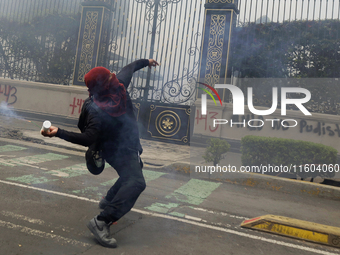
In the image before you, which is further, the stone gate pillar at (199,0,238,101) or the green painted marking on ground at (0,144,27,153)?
the stone gate pillar at (199,0,238,101)

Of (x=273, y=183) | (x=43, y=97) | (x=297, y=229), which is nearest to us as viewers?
(x=297, y=229)

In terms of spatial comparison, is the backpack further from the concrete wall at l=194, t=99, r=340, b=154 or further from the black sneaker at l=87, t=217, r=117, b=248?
the concrete wall at l=194, t=99, r=340, b=154

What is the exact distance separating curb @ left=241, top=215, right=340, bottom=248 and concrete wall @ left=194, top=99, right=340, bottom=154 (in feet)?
20.2

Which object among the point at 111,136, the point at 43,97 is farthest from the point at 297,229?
the point at 43,97

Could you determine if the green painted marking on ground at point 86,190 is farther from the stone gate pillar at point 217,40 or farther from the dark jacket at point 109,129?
the stone gate pillar at point 217,40

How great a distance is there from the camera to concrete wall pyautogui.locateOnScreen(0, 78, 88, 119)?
41.2ft

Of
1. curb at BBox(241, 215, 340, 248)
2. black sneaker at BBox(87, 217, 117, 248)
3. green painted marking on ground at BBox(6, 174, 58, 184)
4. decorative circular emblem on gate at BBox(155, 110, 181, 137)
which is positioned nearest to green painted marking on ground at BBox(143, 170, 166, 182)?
green painted marking on ground at BBox(6, 174, 58, 184)

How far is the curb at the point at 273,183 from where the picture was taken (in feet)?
20.4

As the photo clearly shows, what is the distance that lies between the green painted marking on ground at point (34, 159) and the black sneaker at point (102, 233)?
11.9 feet

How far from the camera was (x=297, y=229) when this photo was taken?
3865 mm

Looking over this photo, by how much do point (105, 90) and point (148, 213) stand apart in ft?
5.79

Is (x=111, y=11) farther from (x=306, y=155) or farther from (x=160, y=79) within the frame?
(x=306, y=155)

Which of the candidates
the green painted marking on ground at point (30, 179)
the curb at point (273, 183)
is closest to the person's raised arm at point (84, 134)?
the green painted marking on ground at point (30, 179)

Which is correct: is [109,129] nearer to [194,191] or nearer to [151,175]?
[194,191]
